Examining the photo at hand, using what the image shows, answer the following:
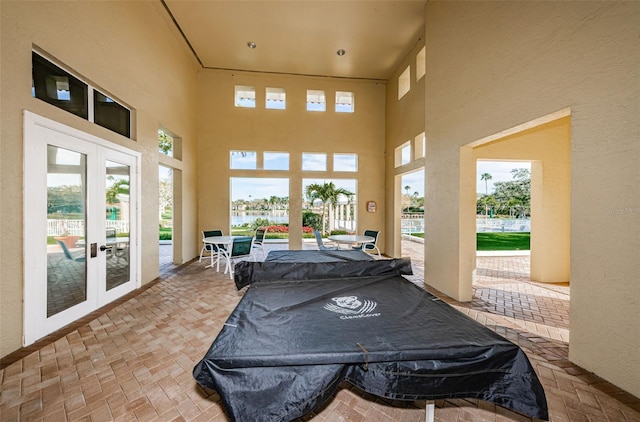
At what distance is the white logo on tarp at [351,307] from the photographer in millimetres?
1950

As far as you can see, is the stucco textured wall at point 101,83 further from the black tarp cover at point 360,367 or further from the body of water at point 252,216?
the body of water at point 252,216

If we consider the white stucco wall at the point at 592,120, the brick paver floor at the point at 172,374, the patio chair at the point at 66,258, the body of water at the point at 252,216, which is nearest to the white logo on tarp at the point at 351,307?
the brick paver floor at the point at 172,374

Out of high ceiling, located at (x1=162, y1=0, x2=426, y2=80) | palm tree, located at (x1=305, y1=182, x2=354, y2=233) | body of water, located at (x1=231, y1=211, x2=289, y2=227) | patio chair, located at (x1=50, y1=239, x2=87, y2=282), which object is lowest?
patio chair, located at (x1=50, y1=239, x2=87, y2=282)

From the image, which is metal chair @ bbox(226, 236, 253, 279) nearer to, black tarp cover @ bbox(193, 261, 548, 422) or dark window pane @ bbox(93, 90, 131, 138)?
dark window pane @ bbox(93, 90, 131, 138)

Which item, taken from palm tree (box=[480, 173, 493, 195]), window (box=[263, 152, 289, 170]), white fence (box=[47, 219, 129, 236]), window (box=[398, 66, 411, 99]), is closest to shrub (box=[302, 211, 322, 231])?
window (box=[263, 152, 289, 170])

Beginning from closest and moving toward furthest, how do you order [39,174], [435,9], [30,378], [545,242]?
[30,378] → [39,174] → [435,9] → [545,242]

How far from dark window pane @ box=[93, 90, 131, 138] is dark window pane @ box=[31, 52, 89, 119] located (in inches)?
8.4

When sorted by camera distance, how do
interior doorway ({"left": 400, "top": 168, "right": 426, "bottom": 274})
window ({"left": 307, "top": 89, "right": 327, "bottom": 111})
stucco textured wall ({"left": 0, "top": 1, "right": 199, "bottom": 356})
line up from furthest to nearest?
1. window ({"left": 307, "top": 89, "right": 327, "bottom": 111})
2. interior doorway ({"left": 400, "top": 168, "right": 426, "bottom": 274})
3. stucco textured wall ({"left": 0, "top": 1, "right": 199, "bottom": 356})

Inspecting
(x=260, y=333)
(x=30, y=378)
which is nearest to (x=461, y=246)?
(x=260, y=333)

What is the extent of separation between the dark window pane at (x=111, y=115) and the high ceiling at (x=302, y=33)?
8.97ft

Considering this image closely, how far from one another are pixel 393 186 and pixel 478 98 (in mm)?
4226

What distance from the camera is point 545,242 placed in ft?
16.6

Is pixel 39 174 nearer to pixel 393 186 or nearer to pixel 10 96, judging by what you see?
pixel 10 96

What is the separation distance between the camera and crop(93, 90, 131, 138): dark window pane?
3.72 meters
